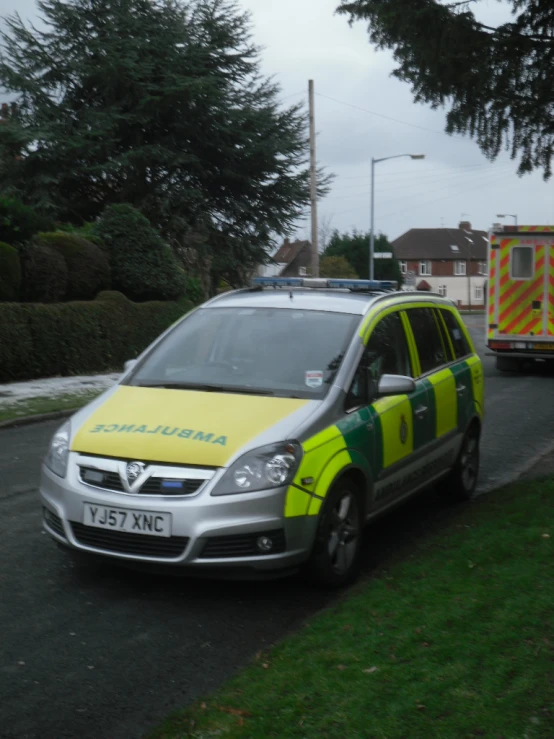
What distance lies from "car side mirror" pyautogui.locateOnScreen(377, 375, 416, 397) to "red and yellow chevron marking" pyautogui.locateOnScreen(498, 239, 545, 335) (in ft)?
49.2

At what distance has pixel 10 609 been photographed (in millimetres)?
5125

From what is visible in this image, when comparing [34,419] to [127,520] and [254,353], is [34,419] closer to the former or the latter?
[254,353]

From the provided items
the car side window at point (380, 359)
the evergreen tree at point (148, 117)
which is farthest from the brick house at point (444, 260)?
the car side window at point (380, 359)

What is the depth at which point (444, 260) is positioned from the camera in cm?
11425

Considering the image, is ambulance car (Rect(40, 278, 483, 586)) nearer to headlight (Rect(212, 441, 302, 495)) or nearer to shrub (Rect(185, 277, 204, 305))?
headlight (Rect(212, 441, 302, 495))

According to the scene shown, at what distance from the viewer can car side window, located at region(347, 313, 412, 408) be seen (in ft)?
19.5

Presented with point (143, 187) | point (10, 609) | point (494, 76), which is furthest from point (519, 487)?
point (143, 187)

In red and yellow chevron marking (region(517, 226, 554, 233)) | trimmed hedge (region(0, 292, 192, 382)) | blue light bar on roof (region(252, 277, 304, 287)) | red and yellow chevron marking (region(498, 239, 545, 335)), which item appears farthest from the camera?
red and yellow chevron marking (region(498, 239, 545, 335))

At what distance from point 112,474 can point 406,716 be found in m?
2.18

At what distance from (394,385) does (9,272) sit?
12.9 meters

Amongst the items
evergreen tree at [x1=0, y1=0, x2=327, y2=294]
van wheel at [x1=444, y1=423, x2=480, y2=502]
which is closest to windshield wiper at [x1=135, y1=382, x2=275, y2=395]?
van wheel at [x1=444, y1=423, x2=480, y2=502]

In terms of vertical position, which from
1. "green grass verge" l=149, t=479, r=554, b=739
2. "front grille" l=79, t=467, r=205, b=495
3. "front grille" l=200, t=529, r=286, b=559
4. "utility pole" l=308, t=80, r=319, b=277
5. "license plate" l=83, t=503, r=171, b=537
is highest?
"utility pole" l=308, t=80, r=319, b=277

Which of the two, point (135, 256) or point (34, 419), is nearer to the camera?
point (34, 419)

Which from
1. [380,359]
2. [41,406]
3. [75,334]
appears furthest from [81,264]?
[380,359]
